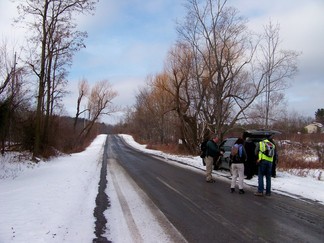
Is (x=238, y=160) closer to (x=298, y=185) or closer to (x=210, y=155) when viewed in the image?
(x=210, y=155)

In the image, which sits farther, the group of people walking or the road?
the group of people walking

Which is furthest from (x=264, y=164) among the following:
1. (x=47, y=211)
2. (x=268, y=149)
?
(x=47, y=211)

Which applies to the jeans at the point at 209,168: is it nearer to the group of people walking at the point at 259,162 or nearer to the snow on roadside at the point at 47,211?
the group of people walking at the point at 259,162

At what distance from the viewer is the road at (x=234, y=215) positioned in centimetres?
694

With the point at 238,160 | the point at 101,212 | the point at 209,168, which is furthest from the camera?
the point at 209,168

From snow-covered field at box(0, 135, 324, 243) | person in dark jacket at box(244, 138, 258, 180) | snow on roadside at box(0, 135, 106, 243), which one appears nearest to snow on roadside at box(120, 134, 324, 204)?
snow-covered field at box(0, 135, 324, 243)

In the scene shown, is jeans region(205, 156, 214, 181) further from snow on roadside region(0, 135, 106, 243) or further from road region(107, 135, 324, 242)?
snow on roadside region(0, 135, 106, 243)

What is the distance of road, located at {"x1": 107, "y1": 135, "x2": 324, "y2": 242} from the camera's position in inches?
273

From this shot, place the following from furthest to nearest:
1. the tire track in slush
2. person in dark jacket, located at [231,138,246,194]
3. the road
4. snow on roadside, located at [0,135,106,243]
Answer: person in dark jacket, located at [231,138,246,194]
the road
the tire track in slush
snow on roadside, located at [0,135,106,243]

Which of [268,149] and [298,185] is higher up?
[268,149]

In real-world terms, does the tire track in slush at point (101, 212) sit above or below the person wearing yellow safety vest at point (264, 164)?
below

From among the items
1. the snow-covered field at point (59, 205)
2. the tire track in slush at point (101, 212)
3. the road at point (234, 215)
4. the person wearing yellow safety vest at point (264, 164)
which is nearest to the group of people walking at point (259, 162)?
the person wearing yellow safety vest at point (264, 164)

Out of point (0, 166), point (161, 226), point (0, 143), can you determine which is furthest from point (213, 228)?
Answer: point (0, 143)

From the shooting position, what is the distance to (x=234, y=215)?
342 inches
